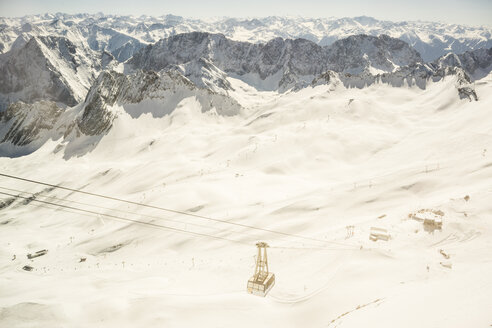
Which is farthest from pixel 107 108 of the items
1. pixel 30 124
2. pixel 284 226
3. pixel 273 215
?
pixel 284 226

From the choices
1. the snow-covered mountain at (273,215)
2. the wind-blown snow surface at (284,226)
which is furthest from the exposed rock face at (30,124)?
the wind-blown snow surface at (284,226)

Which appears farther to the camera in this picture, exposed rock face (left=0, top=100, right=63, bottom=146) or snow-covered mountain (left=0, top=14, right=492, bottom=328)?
exposed rock face (left=0, top=100, right=63, bottom=146)

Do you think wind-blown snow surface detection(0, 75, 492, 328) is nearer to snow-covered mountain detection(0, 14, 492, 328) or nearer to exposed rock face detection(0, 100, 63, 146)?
snow-covered mountain detection(0, 14, 492, 328)

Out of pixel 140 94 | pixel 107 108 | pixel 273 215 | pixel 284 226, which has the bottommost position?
pixel 284 226

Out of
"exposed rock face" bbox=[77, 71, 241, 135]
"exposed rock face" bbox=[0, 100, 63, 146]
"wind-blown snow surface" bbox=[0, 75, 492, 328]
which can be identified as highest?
"exposed rock face" bbox=[77, 71, 241, 135]

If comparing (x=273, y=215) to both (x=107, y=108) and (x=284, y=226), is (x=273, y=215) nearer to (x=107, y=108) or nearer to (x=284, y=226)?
(x=284, y=226)

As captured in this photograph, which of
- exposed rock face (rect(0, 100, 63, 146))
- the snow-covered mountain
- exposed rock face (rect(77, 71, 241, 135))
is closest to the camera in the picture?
the snow-covered mountain

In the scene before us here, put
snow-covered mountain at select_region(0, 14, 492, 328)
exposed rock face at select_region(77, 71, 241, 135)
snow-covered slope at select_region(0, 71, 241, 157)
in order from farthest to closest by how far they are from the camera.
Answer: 1. exposed rock face at select_region(77, 71, 241, 135)
2. snow-covered slope at select_region(0, 71, 241, 157)
3. snow-covered mountain at select_region(0, 14, 492, 328)

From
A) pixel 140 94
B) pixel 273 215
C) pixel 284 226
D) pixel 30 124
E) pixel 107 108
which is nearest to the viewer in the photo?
pixel 284 226

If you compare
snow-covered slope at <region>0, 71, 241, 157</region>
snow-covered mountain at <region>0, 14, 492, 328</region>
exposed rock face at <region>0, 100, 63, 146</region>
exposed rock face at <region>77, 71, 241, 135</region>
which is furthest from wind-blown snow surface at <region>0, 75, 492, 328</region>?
exposed rock face at <region>0, 100, 63, 146</region>
